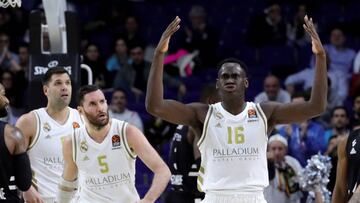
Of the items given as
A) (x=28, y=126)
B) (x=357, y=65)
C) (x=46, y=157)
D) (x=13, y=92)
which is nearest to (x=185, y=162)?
(x=46, y=157)

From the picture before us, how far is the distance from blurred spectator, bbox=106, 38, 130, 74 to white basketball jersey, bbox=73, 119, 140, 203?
7.40 meters

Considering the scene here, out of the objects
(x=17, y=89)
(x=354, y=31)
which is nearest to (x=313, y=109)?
(x=17, y=89)

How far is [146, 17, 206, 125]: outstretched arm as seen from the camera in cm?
825

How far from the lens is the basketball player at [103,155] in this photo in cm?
879

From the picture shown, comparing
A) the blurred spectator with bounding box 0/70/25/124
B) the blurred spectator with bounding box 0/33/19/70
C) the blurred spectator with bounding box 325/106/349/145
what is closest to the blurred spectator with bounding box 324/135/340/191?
the blurred spectator with bounding box 325/106/349/145

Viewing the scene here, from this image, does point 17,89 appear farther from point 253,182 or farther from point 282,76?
point 253,182

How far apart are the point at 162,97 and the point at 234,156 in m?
0.75

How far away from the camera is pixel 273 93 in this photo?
15.0m

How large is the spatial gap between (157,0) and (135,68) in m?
2.91

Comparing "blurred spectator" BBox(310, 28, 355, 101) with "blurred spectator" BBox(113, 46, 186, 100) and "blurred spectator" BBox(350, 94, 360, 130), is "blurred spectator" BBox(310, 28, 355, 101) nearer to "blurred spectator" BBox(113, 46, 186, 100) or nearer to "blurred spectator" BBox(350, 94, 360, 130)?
"blurred spectator" BBox(350, 94, 360, 130)

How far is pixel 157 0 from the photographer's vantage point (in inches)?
736

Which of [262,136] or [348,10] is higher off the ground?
[348,10]

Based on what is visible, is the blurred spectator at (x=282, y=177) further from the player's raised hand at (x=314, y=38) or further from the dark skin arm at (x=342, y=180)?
the player's raised hand at (x=314, y=38)

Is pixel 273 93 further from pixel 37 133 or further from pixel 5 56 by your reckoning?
pixel 37 133
